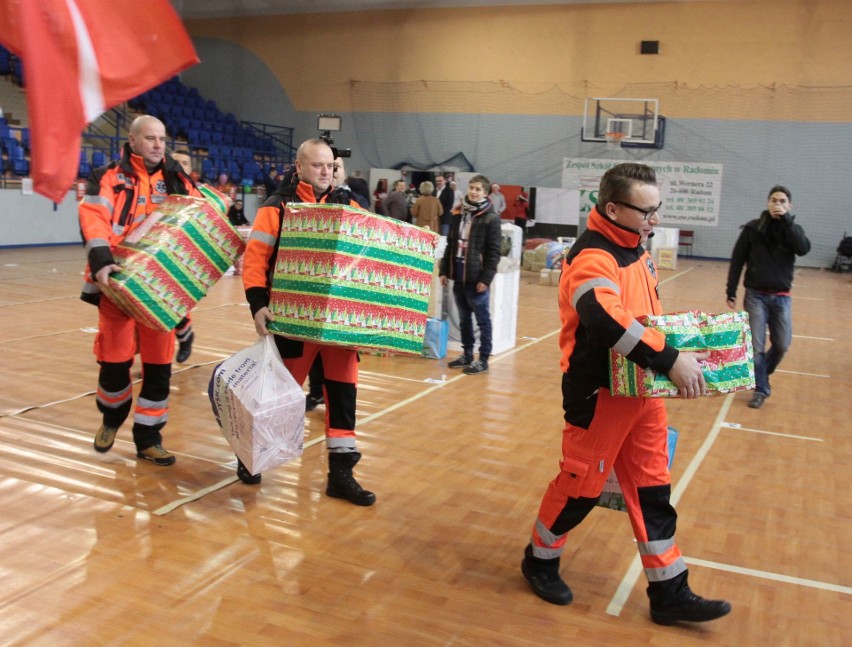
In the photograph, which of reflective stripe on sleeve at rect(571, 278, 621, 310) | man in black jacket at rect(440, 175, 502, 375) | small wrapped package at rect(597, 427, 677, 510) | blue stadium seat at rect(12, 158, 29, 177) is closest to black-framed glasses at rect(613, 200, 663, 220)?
reflective stripe on sleeve at rect(571, 278, 621, 310)

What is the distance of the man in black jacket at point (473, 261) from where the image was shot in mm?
7277

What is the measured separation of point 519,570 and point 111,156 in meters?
16.9

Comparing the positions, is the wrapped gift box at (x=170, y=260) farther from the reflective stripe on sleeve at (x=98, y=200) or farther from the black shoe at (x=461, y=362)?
the black shoe at (x=461, y=362)

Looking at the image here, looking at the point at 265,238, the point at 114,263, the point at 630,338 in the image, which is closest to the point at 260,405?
the point at 265,238

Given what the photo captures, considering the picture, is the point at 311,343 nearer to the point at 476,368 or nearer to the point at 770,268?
the point at 476,368

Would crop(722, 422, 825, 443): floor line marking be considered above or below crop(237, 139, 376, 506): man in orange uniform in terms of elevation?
below

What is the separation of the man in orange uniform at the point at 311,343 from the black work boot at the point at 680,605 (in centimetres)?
157

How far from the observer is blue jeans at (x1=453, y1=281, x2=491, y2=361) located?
7527mm

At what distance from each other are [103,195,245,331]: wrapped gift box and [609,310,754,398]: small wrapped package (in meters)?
2.23

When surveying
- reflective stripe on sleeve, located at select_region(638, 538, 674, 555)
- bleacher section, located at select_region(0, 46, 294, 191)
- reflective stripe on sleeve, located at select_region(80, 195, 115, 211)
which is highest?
bleacher section, located at select_region(0, 46, 294, 191)

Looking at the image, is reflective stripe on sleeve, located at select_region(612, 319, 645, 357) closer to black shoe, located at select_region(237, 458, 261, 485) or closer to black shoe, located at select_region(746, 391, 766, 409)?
black shoe, located at select_region(237, 458, 261, 485)

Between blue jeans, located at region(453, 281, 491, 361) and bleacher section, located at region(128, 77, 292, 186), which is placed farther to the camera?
bleacher section, located at region(128, 77, 292, 186)

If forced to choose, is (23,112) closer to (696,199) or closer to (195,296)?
(696,199)

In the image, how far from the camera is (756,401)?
6.78 m
